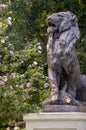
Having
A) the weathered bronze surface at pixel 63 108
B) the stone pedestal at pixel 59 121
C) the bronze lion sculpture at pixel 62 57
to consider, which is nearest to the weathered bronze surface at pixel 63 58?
the bronze lion sculpture at pixel 62 57

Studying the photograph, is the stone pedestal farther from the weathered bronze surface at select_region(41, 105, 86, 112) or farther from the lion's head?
the lion's head

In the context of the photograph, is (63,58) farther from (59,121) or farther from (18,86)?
(59,121)

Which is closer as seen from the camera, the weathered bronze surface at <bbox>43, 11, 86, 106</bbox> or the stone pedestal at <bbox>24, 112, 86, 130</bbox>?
the stone pedestal at <bbox>24, 112, 86, 130</bbox>

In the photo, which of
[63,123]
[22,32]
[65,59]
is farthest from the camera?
[22,32]

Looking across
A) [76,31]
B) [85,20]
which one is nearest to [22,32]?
[85,20]

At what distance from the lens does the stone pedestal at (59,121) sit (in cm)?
875

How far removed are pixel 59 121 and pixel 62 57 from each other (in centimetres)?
131

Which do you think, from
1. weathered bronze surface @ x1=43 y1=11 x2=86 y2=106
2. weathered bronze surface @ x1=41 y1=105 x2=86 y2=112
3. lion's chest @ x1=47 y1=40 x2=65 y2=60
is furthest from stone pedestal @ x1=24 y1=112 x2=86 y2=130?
lion's chest @ x1=47 y1=40 x2=65 y2=60

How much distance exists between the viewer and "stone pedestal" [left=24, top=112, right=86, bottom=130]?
8750 mm

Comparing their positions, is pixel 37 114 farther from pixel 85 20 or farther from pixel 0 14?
pixel 85 20

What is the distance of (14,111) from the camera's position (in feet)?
29.6

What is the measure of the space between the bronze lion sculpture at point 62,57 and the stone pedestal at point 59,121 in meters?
0.49

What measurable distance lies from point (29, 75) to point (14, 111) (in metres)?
0.75

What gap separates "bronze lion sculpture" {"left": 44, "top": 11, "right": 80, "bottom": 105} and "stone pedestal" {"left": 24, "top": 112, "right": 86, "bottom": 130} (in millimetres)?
489
